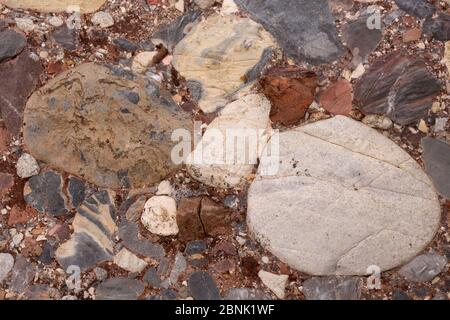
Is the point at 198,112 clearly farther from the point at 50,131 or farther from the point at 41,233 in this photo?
the point at 41,233

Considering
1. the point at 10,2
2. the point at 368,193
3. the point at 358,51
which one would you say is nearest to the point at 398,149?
the point at 368,193

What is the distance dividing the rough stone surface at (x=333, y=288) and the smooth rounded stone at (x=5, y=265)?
136 centimetres

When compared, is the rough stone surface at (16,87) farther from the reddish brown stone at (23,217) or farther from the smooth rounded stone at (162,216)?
the smooth rounded stone at (162,216)

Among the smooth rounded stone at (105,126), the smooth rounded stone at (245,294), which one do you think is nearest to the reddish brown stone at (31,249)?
the smooth rounded stone at (105,126)

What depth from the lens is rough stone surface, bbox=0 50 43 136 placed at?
263cm

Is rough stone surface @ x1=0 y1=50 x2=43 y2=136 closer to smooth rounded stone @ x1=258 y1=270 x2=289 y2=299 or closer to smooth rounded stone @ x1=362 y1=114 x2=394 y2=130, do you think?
smooth rounded stone @ x1=258 y1=270 x2=289 y2=299

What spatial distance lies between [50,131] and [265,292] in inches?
48.5

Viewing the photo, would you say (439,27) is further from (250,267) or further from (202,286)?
(202,286)

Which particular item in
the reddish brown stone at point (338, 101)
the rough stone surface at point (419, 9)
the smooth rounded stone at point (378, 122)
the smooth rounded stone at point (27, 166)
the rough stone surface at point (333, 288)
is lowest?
the rough stone surface at point (333, 288)

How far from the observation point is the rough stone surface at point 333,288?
8.19 feet

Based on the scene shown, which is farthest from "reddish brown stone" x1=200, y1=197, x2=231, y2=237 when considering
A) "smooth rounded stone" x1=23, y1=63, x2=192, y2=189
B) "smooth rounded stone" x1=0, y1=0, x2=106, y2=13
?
"smooth rounded stone" x1=0, y1=0, x2=106, y2=13

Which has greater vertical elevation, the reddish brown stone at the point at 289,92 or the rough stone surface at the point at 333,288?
the reddish brown stone at the point at 289,92

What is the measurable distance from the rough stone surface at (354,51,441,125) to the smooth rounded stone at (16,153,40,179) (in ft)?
5.06
